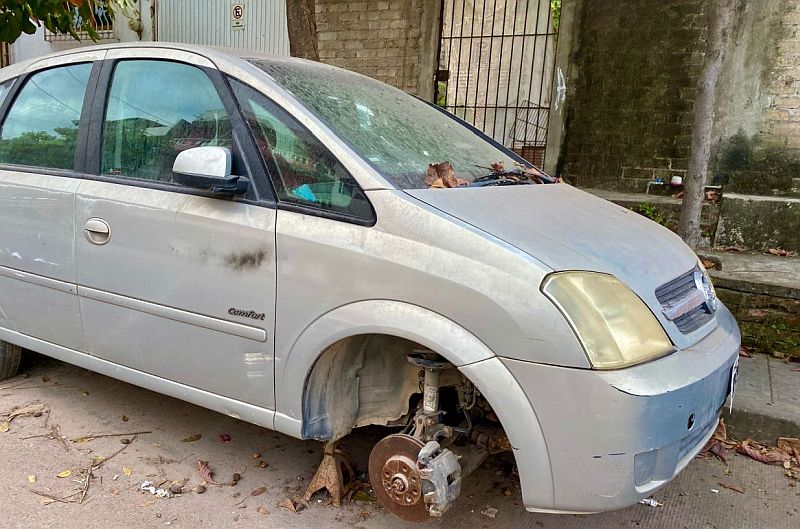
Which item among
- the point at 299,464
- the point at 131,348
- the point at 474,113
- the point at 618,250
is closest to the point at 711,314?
the point at 618,250

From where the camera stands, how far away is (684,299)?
2.20m

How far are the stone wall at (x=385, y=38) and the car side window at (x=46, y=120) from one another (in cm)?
551

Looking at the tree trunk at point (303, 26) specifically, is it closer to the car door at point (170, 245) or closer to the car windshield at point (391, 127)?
the car windshield at point (391, 127)

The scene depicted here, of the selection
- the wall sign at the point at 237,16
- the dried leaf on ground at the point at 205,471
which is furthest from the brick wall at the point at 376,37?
the dried leaf on ground at the point at 205,471

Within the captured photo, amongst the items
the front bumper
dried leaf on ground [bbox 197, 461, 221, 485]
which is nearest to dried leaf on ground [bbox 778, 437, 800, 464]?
the front bumper

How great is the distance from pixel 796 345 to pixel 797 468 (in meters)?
1.21

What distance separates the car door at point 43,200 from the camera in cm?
289

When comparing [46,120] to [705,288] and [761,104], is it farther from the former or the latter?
[761,104]

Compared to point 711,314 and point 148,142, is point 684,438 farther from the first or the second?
point 148,142

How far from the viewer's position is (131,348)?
8.93 feet

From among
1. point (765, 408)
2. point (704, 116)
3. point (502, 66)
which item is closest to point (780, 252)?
point (704, 116)

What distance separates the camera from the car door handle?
2.70 meters

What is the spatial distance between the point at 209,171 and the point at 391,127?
824 millimetres

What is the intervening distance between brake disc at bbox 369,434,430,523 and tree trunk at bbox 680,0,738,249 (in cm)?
323
